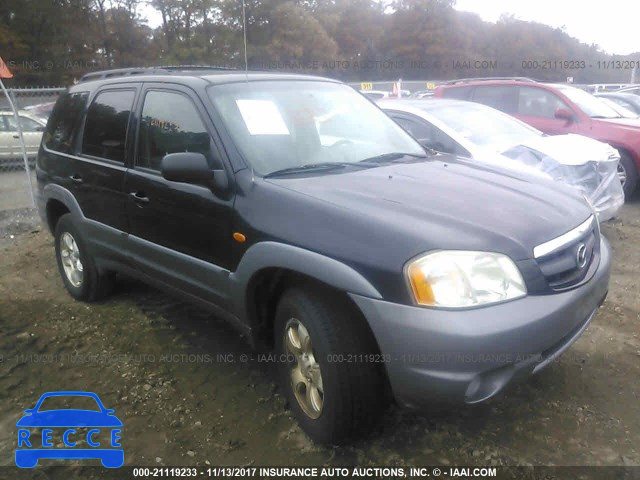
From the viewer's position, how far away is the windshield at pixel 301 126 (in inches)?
118

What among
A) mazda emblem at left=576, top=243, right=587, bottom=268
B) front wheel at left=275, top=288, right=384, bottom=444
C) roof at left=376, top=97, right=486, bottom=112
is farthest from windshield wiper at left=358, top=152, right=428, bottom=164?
roof at left=376, top=97, right=486, bottom=112

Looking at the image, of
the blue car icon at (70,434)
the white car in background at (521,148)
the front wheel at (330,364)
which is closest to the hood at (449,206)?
the front wheel at (330,364)

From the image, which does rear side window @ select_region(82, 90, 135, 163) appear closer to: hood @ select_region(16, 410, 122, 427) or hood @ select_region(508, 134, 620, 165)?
hood @ select_region(16, 410, 122, 427)

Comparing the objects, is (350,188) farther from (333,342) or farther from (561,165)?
(561,165)

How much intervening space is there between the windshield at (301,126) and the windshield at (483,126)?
233cm

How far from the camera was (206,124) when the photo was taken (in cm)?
304

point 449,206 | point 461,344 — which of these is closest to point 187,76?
point 449,206

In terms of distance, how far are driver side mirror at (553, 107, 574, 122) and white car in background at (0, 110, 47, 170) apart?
10.5m

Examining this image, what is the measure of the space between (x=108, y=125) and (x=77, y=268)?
131 centimetres

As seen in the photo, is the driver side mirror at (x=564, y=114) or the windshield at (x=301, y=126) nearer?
the windshield at (x=301, y=126)

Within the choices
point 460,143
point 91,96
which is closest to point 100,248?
point 91,96

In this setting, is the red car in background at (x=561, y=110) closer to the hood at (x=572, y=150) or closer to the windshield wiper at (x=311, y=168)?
the hood at (x=572, y=150)

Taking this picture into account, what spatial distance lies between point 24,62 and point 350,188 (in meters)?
32.1

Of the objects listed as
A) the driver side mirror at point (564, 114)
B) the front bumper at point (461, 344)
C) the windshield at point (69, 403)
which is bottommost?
the windshield at point (69, 403)
